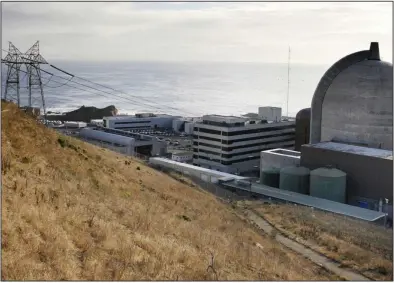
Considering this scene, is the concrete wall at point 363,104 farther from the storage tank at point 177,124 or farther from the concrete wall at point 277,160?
the storage tank at point 177,124

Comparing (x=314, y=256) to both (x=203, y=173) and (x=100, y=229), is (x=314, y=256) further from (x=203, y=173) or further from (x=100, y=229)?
(x=203, y=173)

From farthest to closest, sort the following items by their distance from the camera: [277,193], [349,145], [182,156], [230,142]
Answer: [182,156]
[230,142]
[349,145]
[277,193]

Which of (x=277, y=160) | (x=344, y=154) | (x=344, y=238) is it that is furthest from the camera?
(x=277, y=160)

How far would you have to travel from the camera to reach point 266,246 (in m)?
17.5

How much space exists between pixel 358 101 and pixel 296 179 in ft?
29.6

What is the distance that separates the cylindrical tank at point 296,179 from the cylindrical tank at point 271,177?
2.59 meters

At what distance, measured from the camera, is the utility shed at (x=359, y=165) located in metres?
38.2

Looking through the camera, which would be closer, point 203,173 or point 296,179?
point 296,179

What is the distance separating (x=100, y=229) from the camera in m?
12.0

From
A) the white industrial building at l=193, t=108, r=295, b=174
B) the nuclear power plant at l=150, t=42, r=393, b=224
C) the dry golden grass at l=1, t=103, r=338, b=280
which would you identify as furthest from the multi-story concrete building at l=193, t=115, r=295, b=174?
the dry golden grass at l=1, t=103, r=338, b=280

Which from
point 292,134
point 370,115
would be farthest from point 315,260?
point 292,134

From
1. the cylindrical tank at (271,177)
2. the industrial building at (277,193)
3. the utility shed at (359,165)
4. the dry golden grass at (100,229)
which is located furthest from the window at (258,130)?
the dry golden grass at (100,229)

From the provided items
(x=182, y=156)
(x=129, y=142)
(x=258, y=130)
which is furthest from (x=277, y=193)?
(x=129, y=142)

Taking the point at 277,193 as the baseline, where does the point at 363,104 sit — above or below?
above
